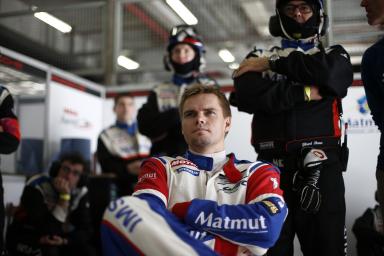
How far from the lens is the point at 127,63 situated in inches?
220

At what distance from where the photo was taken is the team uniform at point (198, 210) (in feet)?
4.47

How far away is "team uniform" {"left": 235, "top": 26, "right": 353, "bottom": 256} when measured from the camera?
217 cm

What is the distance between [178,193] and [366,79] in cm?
110

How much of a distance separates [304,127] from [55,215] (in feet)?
8.53

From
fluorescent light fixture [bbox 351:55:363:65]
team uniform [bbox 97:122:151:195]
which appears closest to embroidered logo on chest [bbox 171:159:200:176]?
team uniform [bbox 97:122:151:195]

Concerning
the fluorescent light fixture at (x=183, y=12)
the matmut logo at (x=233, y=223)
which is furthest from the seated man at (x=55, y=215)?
the matmut logo at (x=233, y=223)

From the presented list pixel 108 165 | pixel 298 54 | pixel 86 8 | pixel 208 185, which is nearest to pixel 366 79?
pixel 298 54

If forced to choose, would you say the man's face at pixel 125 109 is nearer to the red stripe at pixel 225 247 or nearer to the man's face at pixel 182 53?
the man's face at pixel 182 53

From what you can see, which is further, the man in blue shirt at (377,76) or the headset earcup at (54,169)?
the headset earcup at (54,169)

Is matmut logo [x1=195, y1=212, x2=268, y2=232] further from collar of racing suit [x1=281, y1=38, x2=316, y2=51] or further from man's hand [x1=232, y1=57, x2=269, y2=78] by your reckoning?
collar of racing suit [x1=281, y1=38, x2=316, y2=51]

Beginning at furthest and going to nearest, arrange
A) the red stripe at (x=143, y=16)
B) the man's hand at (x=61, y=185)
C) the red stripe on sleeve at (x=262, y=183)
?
the red stripe at (x=143, y=16)
the man's hand at (x=61, y=185)
the red stripe on sleeve at (x=262, y=183)

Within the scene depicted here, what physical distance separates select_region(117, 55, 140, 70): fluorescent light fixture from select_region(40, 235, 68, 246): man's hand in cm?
197

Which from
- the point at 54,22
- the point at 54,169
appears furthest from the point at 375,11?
the point at 54,22

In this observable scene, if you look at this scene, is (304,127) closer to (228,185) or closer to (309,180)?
(309,180)
